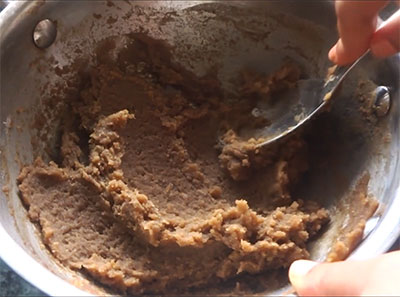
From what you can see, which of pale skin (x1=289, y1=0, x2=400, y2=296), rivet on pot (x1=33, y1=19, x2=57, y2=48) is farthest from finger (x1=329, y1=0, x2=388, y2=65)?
rivet on pot (x1=33, y1=19, x2=57, y2=48)

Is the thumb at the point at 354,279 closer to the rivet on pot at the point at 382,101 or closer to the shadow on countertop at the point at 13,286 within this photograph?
the rivet on pot at the point at 382,101

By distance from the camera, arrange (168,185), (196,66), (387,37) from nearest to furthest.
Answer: (387,37)
(168,185)
(196,66)

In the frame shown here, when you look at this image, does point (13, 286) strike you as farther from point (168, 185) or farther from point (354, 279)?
point (354, 279)

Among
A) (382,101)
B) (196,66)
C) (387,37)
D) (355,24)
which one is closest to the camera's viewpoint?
(355,24)

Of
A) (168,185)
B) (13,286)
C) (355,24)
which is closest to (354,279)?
(355,24)

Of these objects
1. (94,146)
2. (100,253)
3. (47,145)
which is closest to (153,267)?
(100,253)

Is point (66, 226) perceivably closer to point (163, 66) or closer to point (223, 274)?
point (223, 274)
